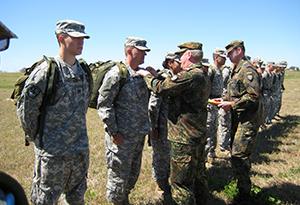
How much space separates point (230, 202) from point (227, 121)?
388cm

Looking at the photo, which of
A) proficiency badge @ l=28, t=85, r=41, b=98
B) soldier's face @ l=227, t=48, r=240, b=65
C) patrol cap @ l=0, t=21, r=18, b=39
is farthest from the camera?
soldier's face @ l=227, t=48, r=240, b=65

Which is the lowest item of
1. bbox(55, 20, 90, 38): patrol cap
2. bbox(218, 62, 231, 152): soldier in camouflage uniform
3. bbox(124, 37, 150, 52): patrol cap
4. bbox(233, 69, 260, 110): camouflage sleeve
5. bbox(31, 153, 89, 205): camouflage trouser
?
bbox(218, 62, 231, 152): soldier in camouflage uniform

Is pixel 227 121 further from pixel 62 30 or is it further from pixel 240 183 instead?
pixel 62 30

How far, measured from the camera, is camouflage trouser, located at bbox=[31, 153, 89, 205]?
161 inches

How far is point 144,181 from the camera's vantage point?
24.3 feet

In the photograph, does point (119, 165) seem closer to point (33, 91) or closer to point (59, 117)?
point (59, 117)

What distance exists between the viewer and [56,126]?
13.4 ft

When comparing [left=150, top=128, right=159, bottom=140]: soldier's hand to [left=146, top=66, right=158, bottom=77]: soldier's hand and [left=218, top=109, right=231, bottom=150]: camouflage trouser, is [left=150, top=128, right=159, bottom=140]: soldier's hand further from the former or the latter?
[left=218, top=109, right=231, bottom=150]: camouflage trouser

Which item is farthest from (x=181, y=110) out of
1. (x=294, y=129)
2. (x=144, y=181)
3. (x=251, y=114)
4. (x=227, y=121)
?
(x=294, y=129)

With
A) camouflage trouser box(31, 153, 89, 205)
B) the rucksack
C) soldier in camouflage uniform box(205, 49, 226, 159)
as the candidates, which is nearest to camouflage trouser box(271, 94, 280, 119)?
soldier in camouflage uniform box(205, 49, 226, 159)

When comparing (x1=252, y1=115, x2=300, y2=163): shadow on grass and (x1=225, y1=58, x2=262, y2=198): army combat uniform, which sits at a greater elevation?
(x1=225, y1=58, x2=262, y2=198): army combat uniform

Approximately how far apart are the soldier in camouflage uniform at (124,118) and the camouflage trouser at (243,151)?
5.26ft

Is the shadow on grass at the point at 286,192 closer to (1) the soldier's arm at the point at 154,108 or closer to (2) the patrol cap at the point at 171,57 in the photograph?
(1) the soldier's arm at the point at 154,108

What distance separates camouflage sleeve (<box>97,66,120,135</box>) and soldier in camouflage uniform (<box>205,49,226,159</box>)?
3877mm
